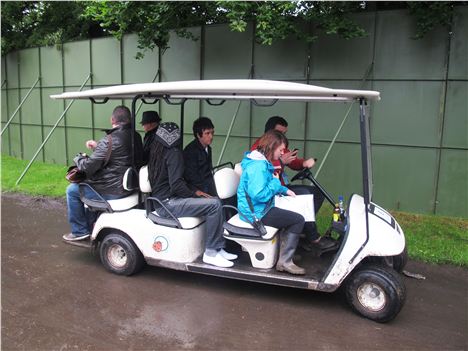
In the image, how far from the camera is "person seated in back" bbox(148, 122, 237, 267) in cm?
416

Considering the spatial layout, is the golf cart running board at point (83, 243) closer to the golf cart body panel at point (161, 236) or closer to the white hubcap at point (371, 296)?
the golf cart body panel at point (161, 236)

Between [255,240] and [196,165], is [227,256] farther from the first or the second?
[196,165]

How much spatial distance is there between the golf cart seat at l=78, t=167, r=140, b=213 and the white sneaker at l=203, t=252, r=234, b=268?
3.57 ft

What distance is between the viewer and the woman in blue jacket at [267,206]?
154 inches

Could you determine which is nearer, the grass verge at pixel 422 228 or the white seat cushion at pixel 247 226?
the white seat cushion at pixel 247 226

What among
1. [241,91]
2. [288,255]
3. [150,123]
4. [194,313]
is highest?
[241,91]

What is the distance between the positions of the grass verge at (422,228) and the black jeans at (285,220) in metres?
2.18

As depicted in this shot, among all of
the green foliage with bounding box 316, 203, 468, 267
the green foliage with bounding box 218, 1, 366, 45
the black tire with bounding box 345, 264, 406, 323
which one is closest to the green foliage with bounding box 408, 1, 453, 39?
the green foliage with bounding box 218, 1, 366, 45

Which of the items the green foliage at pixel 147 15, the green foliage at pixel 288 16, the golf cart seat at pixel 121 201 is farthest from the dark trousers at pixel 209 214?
the green foliage at pixel 147 15

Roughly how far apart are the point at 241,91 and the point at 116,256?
2.21 meters


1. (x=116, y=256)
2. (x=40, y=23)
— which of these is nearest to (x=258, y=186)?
(x=116, y=256)

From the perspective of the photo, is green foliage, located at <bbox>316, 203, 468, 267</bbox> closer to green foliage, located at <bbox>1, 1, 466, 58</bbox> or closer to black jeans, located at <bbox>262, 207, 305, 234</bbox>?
black jeans, located at <bbox>262, 207, 305, 234</bbox>

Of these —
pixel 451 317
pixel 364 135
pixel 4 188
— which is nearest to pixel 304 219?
pixel 364 135

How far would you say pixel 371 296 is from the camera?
12.1 feet
